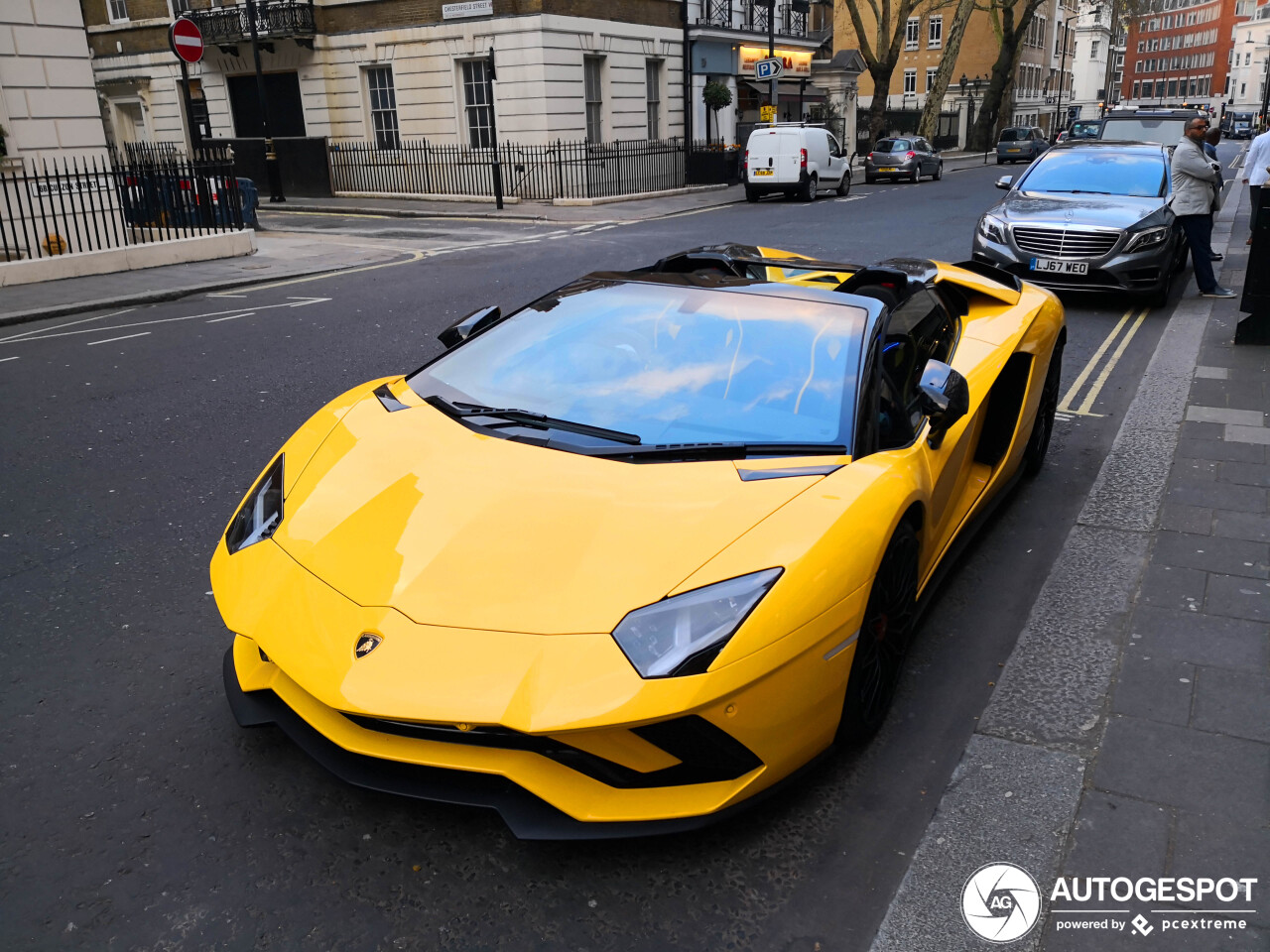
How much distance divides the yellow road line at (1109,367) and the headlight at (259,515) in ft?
17.6

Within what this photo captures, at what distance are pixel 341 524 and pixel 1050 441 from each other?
4615 millimetres

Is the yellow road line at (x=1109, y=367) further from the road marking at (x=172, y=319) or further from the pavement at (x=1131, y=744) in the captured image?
the road marking at (x=172, y=319)

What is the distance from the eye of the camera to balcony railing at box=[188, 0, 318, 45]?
28.2m

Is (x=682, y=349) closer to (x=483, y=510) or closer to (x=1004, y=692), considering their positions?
(x=483, y=510)

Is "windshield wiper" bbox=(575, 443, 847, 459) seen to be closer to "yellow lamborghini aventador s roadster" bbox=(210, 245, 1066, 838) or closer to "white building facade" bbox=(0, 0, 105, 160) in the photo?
"yellow lamborghini aventador s roadster" bbox=(210, 245, 1066, 838)

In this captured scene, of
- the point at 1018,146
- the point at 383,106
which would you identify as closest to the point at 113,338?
the point at 383,106

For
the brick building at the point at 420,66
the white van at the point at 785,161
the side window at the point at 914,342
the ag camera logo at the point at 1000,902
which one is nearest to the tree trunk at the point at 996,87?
the brick building at the point at 420,66

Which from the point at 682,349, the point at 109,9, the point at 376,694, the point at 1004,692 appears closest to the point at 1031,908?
the point at 1004,692

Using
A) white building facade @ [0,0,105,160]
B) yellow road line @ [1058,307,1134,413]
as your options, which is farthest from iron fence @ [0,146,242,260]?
yellow road line @ [1058,307,1134,413]

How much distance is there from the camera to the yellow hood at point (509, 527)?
2.44 metres

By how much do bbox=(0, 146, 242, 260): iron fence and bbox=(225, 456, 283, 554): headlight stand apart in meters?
12.9

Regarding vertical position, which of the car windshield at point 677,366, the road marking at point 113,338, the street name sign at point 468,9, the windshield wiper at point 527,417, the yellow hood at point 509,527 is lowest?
the road marking at point 113,338

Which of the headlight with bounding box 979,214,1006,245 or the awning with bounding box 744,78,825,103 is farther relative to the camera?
the awning with bounding box 744,78,825,103

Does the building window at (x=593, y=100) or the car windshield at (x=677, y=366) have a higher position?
the building window at (x=593, y=100)
